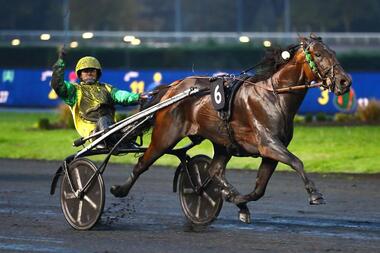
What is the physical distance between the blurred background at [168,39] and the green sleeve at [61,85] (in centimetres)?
801

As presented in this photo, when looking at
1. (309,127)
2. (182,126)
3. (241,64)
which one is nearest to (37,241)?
(182,126)

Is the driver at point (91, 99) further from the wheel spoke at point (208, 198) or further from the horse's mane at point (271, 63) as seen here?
the horse's mane at point (271, 63)

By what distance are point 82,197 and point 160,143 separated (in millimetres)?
858

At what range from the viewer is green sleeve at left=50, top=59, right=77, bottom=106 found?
1114cm

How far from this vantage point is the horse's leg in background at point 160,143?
11.1m

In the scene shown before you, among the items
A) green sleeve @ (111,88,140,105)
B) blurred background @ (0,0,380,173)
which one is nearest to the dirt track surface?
green sleeve @ (111,88,140,105)

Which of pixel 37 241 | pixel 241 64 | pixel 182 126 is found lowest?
pixel 37 241

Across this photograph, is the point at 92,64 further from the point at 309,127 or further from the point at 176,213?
the point at 309,127

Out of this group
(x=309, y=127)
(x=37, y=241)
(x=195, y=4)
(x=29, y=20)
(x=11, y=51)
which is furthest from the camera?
(x=195, y=4)

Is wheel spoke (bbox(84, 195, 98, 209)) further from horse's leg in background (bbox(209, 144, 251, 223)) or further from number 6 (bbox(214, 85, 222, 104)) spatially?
number 6 (bbox(214, 85, 222, 104))

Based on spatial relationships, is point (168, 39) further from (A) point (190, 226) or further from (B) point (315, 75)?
(B) point (315, 75)

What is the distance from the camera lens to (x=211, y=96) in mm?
10969

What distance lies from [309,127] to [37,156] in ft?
20.2

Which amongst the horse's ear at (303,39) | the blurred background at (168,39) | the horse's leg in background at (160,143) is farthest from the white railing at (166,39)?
the horse's ear at (303,39)
